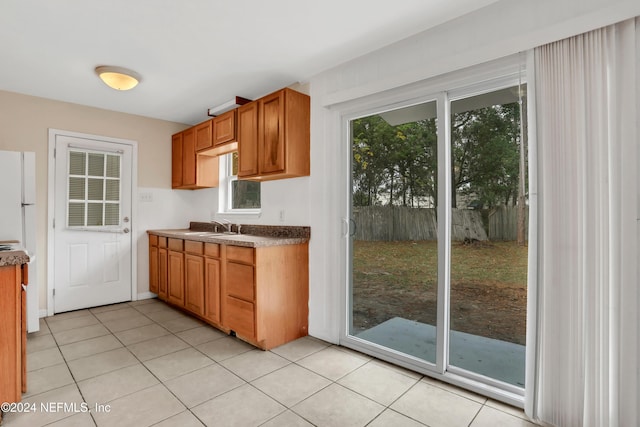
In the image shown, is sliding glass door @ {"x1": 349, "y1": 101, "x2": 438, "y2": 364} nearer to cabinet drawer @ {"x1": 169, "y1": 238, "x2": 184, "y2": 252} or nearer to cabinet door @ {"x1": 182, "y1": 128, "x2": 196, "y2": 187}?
cabinet drawer @ {"x1": 169, "y1": 238, "x2": 184, "y2": 252}

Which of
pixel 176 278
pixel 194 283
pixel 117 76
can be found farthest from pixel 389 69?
pixel 176 278

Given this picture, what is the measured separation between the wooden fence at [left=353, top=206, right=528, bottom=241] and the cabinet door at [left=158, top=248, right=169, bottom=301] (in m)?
2.47

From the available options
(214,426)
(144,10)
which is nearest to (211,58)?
(144,10)

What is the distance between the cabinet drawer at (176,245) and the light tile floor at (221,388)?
966 millimetres

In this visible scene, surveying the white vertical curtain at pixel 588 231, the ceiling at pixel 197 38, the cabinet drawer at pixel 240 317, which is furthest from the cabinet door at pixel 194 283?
the white vertical curtain at pixel 588 231

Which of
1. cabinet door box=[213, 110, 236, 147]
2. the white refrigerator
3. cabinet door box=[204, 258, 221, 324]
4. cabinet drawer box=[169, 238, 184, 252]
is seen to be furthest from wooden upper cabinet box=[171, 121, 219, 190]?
the white refrigerator

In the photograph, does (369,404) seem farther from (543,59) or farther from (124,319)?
(124,319)

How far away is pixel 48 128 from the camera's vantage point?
11.8ft

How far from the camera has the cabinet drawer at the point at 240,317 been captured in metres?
2.72

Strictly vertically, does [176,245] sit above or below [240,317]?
above

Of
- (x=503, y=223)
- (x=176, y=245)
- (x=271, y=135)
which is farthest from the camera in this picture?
(x=176, y=245)

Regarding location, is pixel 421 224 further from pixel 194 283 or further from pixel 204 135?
pixel 204 135

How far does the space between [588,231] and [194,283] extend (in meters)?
3.27

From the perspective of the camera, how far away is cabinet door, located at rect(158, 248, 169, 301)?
3939 mm
